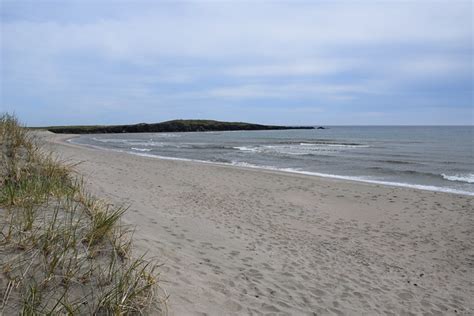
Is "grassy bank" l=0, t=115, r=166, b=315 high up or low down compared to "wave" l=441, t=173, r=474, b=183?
up

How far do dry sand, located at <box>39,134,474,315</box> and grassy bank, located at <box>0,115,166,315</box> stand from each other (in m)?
0.52

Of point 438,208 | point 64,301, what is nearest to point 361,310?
point 64,301

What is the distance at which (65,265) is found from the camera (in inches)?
138

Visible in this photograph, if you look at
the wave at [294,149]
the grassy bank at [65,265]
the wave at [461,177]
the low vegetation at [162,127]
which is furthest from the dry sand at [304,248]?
the low vegetation at [162,127]

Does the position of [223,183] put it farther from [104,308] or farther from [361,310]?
[104,308]

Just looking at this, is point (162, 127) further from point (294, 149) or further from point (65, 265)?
point (65, 265)

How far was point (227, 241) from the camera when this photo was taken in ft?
21.6

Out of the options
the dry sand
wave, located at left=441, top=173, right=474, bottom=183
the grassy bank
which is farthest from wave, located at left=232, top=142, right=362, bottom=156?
the grassy bank

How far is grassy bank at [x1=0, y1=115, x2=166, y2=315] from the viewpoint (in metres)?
3.11

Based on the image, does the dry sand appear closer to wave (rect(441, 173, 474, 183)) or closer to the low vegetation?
wave (rect(441, 173, 474, 183))

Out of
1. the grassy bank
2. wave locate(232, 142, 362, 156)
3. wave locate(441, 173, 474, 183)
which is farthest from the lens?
wave locate(232, 142, 362, 156)

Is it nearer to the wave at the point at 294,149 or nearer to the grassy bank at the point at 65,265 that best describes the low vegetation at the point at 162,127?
the wave at the point at 294,149

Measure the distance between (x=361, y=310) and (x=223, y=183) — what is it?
961 cm

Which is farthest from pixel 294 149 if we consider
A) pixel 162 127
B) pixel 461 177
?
pixel 162 127
